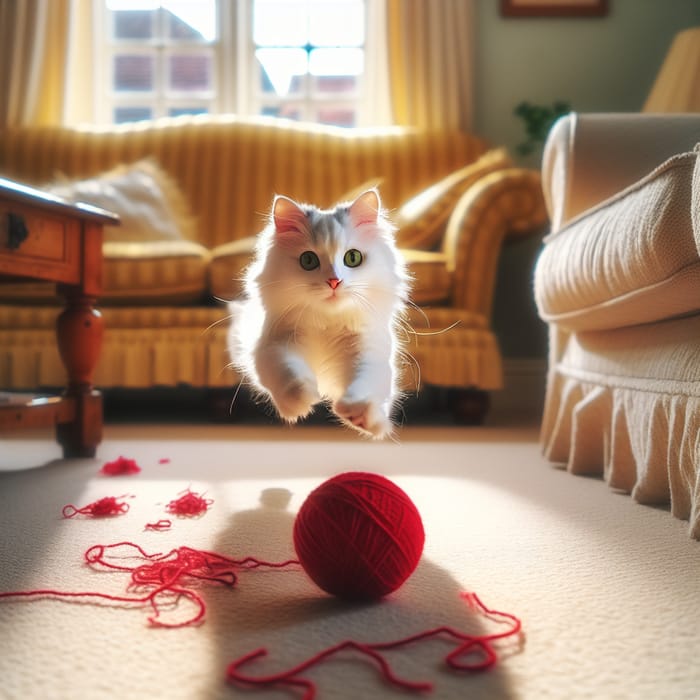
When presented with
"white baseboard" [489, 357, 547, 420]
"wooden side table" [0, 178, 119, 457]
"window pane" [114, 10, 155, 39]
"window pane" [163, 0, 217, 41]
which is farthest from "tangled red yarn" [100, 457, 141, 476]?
"window pane" [114, 10, 155, 39]

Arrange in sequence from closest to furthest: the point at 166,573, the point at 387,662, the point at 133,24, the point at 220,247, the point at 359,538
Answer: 1. the point at 387,662
2. the point at 359,538
3. the point at 166,573
4. the point at 220,247
5. the point at 133,24

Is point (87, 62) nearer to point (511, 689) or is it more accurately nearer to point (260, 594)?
point (260, 594)

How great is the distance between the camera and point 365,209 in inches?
48.3

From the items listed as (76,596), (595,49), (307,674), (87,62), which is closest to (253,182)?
(87,62)

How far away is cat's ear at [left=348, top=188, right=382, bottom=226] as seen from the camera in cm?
122

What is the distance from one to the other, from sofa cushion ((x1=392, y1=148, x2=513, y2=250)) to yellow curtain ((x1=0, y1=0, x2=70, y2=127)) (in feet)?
6.48

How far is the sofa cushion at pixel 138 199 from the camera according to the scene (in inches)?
112

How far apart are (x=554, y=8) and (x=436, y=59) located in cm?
66

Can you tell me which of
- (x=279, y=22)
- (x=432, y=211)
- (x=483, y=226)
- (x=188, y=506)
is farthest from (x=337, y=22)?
(x=188, y=506)

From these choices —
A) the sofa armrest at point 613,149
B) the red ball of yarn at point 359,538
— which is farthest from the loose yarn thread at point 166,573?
the sofa armrest at point 613,149

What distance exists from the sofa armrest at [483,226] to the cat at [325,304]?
1330mm

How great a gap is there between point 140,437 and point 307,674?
182cm

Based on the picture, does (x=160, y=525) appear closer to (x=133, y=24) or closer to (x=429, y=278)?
(x=429, y=278)

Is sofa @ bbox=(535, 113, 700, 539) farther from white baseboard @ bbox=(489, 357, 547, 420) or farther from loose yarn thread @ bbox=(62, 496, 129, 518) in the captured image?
white baseboard @ bbox=(489, 357, 547, 420)
